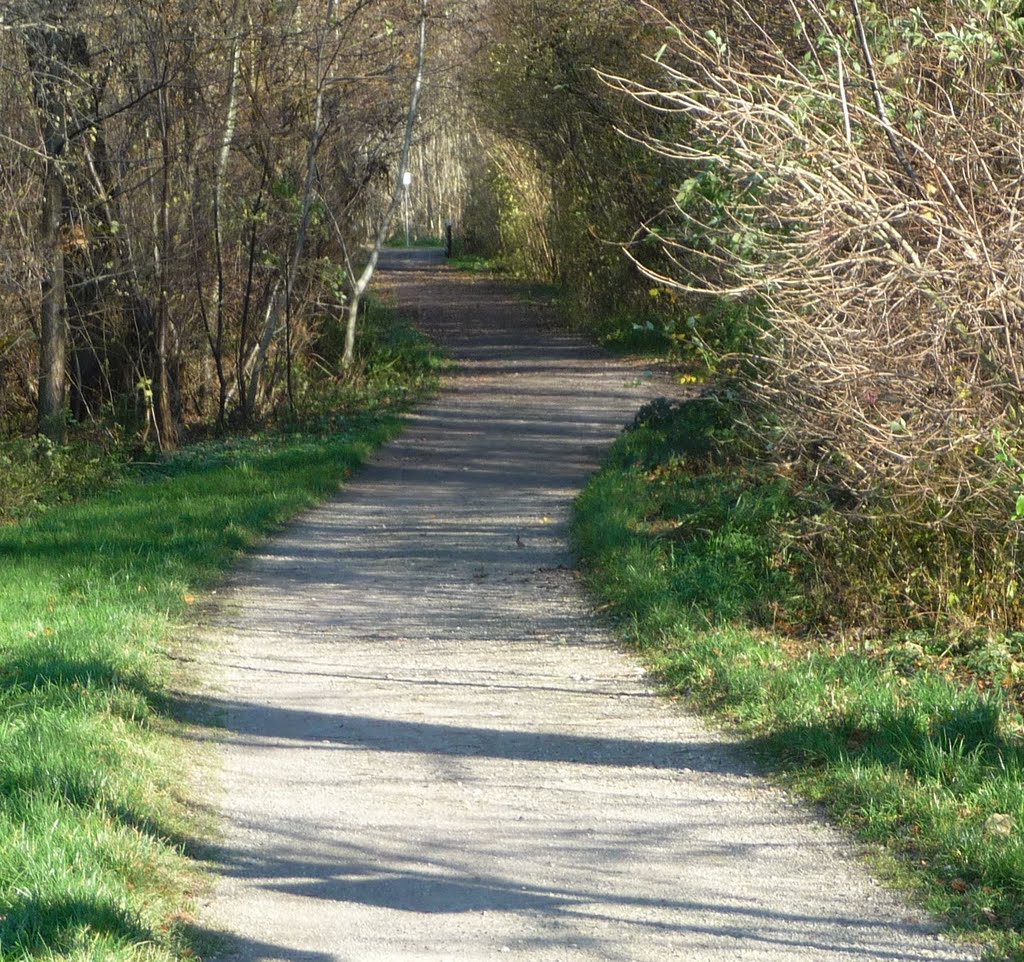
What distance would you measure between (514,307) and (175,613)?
2445 centimetres

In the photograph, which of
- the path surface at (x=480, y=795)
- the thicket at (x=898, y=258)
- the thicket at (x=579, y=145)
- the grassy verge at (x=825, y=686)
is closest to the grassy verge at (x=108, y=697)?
the path surface at (x=480, y=795)

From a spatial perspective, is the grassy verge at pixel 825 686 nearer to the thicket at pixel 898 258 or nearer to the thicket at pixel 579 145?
the thicket at pixel 898 258

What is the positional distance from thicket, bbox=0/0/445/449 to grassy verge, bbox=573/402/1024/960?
7.86 m

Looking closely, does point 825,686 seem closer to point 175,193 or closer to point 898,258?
point 898,258

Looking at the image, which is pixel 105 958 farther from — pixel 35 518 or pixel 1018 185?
pixel 35 518

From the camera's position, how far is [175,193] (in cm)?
1667

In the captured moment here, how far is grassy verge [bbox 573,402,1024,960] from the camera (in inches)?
188

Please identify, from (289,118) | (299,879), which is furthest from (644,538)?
(289,118)

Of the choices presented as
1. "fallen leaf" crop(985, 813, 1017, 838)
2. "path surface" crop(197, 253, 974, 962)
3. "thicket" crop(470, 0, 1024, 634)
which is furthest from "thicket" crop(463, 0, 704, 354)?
"fallen leaf" crop(985, 813, 1017, 838)

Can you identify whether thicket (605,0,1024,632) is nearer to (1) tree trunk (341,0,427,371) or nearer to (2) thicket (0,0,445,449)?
(2) thicket (0,0,445,449)

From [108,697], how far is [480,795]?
2006 mm

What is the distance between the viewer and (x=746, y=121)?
6109 mm

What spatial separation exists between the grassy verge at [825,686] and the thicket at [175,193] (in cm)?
786

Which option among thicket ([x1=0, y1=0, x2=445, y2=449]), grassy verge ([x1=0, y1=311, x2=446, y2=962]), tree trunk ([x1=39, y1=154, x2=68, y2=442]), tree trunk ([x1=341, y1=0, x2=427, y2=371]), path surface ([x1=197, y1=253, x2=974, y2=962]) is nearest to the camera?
grassy verge ([x1=0, y1=311, x2=446, y2=962])
